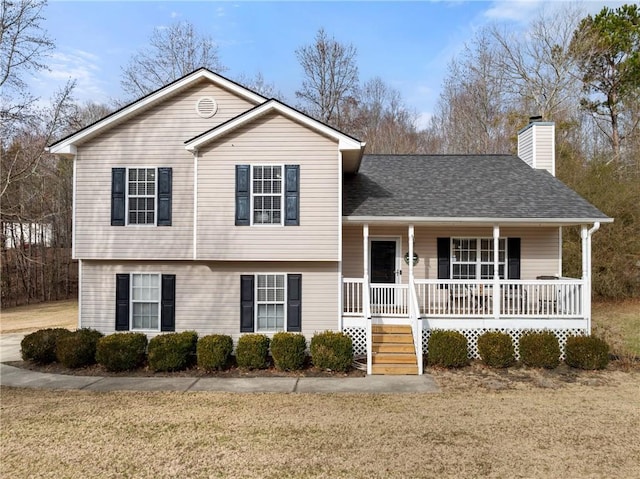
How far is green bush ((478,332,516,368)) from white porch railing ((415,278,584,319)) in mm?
794

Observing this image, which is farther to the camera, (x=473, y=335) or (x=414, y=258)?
(x=414, y=258)

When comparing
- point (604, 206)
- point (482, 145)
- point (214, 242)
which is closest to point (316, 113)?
point (482, 145)

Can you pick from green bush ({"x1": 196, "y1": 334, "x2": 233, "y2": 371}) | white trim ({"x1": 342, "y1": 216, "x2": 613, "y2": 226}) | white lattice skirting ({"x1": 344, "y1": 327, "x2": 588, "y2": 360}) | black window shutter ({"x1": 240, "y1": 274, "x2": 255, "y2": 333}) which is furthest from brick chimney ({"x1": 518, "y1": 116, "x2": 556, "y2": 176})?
green bush ({"x1": 196, "y1": 334, "x2": 233, "y2": 371})

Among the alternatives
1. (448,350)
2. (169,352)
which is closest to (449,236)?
(448,350)

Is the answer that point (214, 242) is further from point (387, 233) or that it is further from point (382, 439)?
point (382, 439)

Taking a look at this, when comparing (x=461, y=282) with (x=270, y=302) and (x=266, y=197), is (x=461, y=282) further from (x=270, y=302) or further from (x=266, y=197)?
(x=266, y=197)

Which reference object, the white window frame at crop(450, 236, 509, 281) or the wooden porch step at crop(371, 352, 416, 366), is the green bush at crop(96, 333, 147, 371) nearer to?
the wooden porch step at crop(371, 352, 416, 366)

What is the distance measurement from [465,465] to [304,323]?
6.02 m

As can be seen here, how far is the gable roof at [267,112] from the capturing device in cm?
1027

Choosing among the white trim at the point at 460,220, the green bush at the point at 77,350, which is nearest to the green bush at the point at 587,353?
the white trim at the point at 460,220

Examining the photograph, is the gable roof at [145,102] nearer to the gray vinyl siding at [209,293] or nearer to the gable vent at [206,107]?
the gable vent at [206,107]

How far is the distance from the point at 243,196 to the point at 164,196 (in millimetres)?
2211

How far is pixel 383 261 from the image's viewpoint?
41.6 feet

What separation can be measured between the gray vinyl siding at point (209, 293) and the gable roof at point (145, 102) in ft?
10.3
